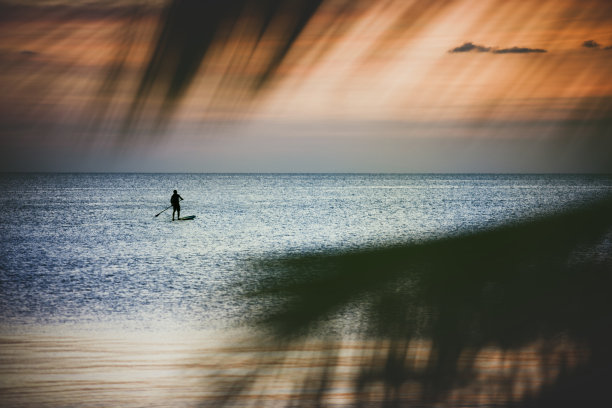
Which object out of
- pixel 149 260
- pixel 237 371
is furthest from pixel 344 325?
pixel 149 260

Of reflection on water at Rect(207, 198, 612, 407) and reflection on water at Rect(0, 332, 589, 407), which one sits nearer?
reflection on water at Rect(207, 198, 612, 407)

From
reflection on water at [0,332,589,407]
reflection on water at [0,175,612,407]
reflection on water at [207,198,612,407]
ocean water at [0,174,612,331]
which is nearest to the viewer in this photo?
reflection on water at [207,198,612,407]

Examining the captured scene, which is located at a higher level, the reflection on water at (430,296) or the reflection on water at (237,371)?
the reflection on water at (430,296)

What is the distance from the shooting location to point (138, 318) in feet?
46.6

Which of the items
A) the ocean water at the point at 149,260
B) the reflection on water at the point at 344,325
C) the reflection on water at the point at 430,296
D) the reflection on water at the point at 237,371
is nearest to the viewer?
the reflection on water at the point at 430,296

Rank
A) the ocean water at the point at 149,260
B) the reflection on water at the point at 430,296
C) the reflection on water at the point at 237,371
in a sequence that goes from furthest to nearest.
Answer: the ocean water at the point at 149,260 < the reflection on water at the point at 237,371 < the reflection on water at the point at 430,296

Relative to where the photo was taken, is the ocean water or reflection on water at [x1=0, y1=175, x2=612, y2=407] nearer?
reflection on water at [x1=0, y1=175, x2=612, y2=407]

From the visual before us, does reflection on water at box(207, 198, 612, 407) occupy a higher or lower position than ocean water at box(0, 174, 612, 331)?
higher

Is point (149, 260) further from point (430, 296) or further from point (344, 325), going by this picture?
point (430, 296)

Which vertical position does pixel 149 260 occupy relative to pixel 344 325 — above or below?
below

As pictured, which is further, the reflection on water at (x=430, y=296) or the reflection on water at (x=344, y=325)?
the reflection on water at (x=344, y=325)

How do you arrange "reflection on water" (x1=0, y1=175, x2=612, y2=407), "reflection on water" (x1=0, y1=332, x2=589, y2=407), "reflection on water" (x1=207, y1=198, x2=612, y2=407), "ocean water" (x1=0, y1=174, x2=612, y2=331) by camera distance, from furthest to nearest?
"ocean water" (x1=0, y1=174, x2=612, y2=331)
"reflection on water" (x1=0, y1=332, x2=589, y2=407)
"reflection on water" (x1=0, y1=175, x2=612, y2=407)
"reflection on water" (x1=207, y1=198, x2=612, y2=407)

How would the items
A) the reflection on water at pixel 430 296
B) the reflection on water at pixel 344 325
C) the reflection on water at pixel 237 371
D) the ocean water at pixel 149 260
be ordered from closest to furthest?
the reflection on water at pixel 430 296, the reflection on water at pixel 344 325, the reflection on water at pixel 237 371, the ocean water at pixel 149 260

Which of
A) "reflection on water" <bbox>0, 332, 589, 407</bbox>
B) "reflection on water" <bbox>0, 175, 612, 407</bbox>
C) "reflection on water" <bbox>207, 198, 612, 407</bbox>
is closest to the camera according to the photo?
"reflection on water" <bbox>207, 198, 612, 407</bbox>
